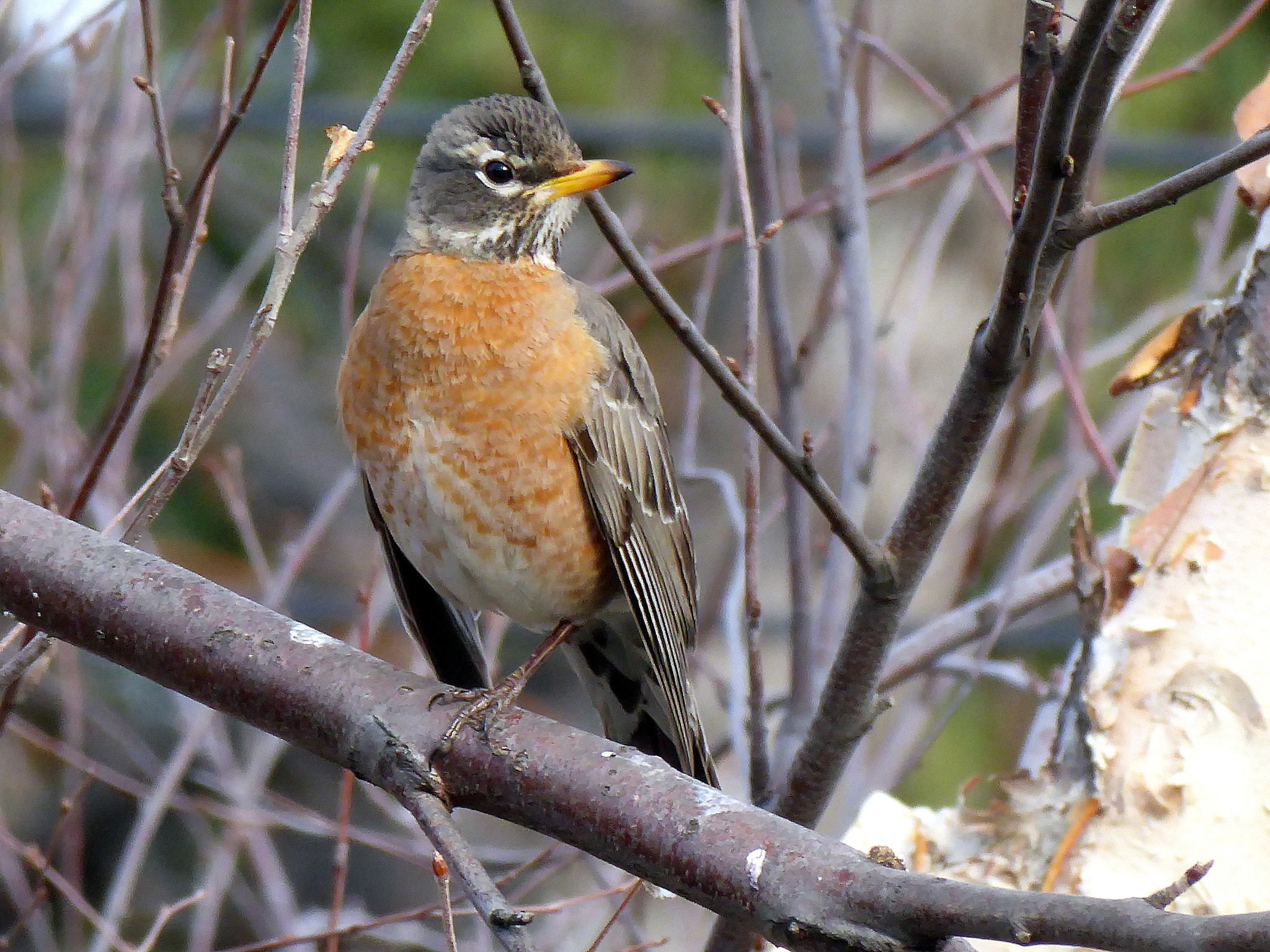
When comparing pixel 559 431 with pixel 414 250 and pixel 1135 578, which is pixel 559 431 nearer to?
pixel 414 250

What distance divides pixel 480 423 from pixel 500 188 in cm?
69

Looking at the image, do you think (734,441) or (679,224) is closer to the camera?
(734,441)

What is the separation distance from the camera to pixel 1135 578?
2.94 metres

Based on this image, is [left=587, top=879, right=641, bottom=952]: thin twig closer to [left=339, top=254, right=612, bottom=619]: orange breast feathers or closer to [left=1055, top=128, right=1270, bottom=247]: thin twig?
[left=339, top=254, right=612, bottom=619]: orange breast feathers

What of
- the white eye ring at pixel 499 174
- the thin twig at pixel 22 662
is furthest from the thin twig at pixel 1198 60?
the thin twig at pixel 22 662

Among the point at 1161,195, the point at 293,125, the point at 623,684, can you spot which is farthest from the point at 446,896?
the point at 623,684

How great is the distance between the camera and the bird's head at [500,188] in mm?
→ 3252

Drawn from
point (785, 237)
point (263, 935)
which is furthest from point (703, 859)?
point (785, 237)

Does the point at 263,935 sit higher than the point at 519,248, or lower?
lower

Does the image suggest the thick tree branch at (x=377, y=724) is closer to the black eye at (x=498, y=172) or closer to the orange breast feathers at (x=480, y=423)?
the orange breast feathers at (x=480, y=423)

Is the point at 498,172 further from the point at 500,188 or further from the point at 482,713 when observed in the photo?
→ the point at 482,713

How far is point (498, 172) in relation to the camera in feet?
10.9

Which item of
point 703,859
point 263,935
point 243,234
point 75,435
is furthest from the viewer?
point 243,234

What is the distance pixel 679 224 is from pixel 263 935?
4153mm
